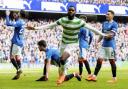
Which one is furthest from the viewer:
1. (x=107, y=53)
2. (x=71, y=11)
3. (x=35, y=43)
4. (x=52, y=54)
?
(x=35, y=43)

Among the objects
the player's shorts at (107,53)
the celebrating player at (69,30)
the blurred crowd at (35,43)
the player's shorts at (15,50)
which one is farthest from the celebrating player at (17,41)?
the blurred crowd at (35,43)

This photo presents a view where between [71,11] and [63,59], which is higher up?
[71,11]

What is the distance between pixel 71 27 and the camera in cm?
1688

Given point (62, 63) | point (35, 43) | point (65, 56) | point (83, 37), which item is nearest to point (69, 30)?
point (65, 56)

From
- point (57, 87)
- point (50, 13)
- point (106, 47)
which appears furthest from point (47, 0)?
point (57, 87)

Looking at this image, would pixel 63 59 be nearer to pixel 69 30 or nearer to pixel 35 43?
pixel 69 30

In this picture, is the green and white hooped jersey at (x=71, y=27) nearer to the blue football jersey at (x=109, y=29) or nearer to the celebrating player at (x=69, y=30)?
the celebrating player at (x=69, y=30)

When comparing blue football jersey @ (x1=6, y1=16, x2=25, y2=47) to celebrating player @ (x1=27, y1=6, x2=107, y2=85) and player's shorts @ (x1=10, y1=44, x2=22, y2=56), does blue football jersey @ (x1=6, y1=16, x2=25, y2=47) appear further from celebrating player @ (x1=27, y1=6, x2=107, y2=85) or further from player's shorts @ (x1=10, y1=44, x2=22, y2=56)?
celebrating player @ (x1=27, y1=6, x2=107, y2=85)

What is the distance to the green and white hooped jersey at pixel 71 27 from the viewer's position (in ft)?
55.3

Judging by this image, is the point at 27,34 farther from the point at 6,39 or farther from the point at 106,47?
the point at 106,47

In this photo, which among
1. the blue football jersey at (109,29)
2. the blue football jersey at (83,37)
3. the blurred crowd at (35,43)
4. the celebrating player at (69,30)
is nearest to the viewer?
the celebrating player at (69,30)

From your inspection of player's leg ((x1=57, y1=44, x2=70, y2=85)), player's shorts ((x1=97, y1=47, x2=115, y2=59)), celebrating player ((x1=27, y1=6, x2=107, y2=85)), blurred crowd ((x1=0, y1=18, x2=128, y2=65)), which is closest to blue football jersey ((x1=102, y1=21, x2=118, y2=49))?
player's shorts ((x1=97, y1=47, x2=115, y2=59))

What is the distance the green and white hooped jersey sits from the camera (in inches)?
664

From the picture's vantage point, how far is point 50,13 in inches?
2089
